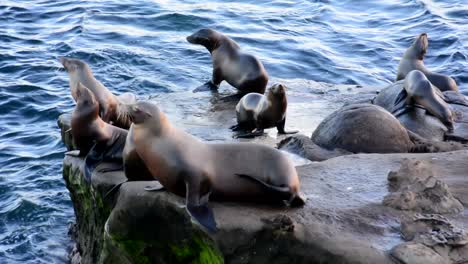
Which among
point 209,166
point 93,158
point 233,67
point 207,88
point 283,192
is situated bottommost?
point 207,88

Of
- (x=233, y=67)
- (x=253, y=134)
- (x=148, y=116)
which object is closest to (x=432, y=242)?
(x=148, y=116)

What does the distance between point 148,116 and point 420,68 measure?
5.84 meters

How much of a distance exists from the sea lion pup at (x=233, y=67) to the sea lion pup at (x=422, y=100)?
1.87 meters

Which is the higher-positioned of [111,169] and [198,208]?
[198,208]

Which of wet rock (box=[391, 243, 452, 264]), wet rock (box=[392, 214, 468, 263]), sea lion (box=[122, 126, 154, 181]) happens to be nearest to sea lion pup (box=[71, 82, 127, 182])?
sea lion (box=[122, 126, 154, 181])

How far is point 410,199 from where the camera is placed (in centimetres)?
553

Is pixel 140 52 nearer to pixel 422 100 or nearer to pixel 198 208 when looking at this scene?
pixel 422 100

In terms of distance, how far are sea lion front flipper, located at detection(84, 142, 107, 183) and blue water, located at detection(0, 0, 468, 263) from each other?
1.47 m

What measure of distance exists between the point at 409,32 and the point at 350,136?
30.0 ft

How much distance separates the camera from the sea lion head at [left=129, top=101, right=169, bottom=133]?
5661mm

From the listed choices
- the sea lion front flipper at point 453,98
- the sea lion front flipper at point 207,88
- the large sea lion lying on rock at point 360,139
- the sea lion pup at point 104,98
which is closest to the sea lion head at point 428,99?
the sea lion front flipper at point 453,98

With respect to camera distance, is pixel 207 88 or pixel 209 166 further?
pixel 207 88

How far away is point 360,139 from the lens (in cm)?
751

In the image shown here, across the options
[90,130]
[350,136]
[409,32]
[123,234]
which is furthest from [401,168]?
[409,32]
